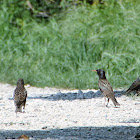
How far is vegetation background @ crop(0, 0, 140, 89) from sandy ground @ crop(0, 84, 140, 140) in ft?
5.90

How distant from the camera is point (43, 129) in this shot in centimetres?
716

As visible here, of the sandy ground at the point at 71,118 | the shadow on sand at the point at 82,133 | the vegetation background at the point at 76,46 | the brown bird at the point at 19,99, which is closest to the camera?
the shadow on sand at the point at 82,133

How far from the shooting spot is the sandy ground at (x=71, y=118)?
6.71 meters

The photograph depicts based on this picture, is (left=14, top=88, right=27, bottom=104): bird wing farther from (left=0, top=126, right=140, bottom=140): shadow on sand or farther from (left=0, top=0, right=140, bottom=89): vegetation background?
(left=0, top=0, right=140, bottom=89): vegetation background

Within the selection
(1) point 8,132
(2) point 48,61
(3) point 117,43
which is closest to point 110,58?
(3) point 117,43

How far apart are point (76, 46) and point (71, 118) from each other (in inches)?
251

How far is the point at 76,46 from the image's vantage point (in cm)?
1433

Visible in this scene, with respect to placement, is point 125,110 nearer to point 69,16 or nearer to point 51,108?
point 51,108

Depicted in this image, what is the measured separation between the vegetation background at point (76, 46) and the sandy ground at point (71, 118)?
1.80 meters

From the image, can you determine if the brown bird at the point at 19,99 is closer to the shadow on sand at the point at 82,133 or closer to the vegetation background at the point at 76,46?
the shadow on sand at the point at 82,133

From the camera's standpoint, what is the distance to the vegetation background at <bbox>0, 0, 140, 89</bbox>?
42.3 feet

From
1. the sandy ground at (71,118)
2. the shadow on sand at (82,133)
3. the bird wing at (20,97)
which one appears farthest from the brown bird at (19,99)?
the shadow on sand at (82,133)

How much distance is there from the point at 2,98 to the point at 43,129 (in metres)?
3.63

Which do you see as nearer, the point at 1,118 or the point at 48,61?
the point at 1,118
